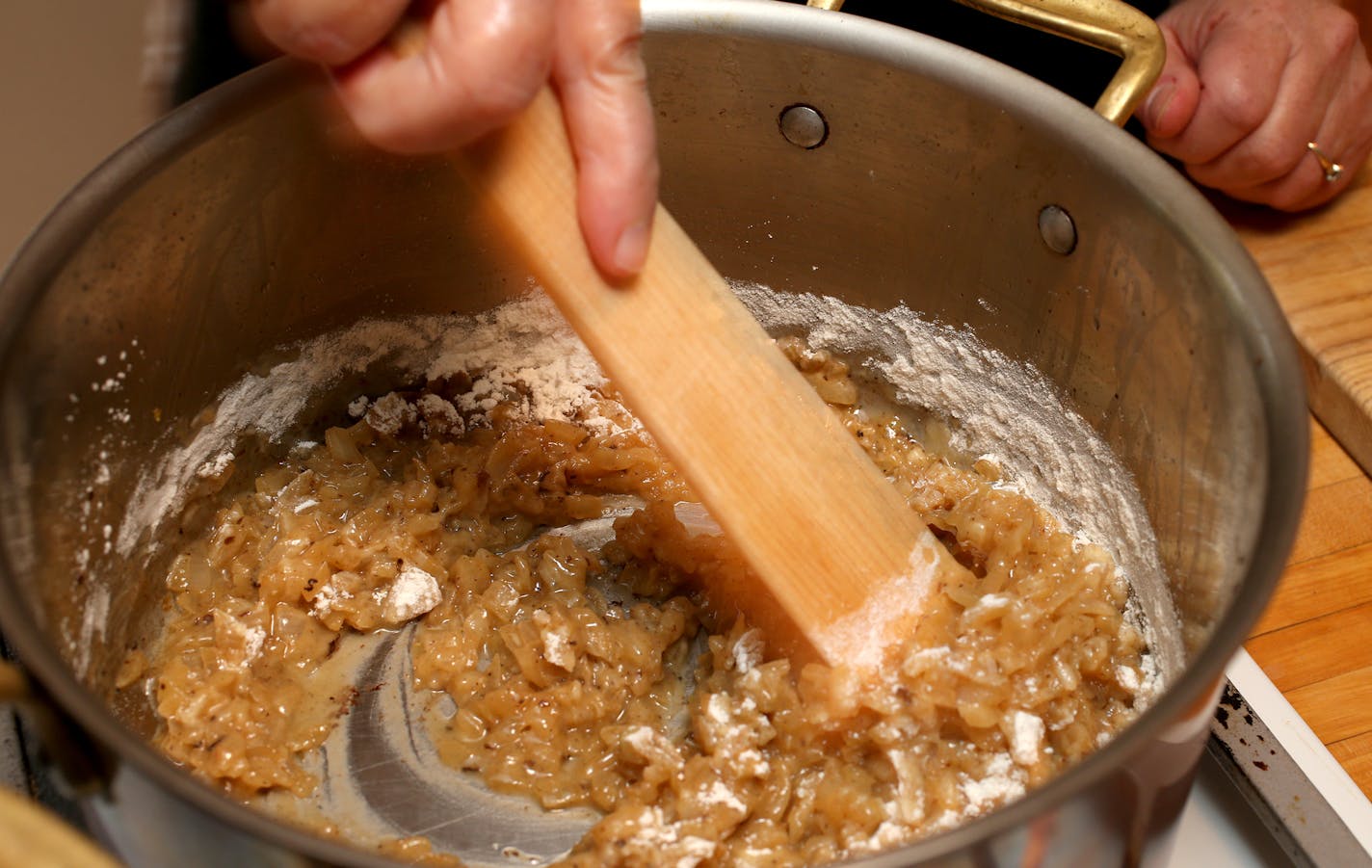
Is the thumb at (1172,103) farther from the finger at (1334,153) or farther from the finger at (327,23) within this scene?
the finger at (327,23)

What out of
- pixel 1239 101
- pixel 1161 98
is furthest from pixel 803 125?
pixel 1239 101

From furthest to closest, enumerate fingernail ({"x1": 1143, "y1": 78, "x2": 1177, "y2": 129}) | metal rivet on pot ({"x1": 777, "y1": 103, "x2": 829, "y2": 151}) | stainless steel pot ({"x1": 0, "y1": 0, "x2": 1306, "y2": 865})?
1. fingernail ({"x1": 1143, "y1": 78, "x2": 1177, "y2": 129})
2. metal rivet on pot ({"x1": 777, "y1": 103, "x2": 829, "y2": 151})
3. stainless steel pot ({"x1": 0, "y1": 0, "x2": 1306, "y2": 865})

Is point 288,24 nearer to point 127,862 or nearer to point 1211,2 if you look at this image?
point 127,862

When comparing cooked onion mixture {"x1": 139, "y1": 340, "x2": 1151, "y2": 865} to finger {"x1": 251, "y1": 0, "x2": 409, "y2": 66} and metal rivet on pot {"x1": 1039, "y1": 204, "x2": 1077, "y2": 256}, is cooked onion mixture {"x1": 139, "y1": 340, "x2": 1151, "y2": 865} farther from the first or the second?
finger {"x1": 251, "y1": 0, "x2": 409, "y2": 66}

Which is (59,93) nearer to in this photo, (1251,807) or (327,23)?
(327,23)

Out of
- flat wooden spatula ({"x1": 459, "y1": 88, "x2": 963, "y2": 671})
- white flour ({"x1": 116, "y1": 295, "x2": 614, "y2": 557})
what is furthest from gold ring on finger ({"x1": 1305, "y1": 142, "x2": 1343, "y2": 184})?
white flour ({"x1": 116, "y1": 295, "x2": 614, "y2": 557})

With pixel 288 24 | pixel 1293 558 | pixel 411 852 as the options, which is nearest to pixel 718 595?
pixel 411 852

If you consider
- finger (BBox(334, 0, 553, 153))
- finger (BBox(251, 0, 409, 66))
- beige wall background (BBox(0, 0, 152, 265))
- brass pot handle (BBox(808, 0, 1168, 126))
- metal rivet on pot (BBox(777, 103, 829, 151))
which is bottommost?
beige wall background (BBox(0, 0, 152, 265))
